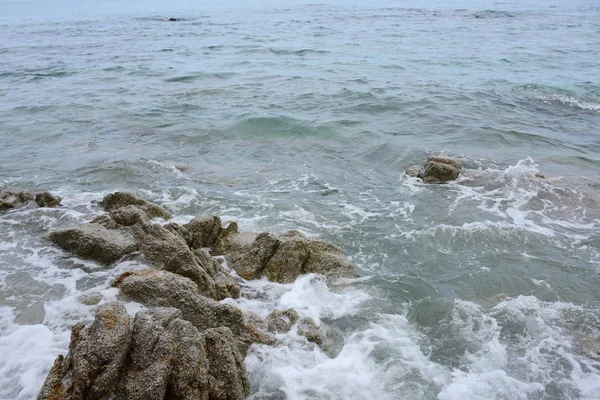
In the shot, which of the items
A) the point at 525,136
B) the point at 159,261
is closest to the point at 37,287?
the point at 159,261

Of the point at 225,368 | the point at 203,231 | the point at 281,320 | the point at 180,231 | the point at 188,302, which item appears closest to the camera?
the point at 225,368

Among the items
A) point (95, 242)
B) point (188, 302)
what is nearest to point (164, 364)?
point (188, 302)

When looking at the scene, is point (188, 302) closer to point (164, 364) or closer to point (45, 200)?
point (164, 364)

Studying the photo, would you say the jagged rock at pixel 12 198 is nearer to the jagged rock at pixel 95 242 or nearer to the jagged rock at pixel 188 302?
the jagged rock at pixel 95 242

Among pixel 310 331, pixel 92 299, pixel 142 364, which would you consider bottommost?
pixel 310 331

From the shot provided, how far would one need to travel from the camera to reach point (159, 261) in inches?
341

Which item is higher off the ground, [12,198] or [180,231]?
[180,231]

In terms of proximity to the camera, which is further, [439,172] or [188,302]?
[439,172]

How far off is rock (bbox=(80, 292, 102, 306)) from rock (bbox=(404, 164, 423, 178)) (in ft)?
30.1

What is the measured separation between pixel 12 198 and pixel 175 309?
24.3ft

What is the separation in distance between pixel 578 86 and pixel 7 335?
84.2 ft

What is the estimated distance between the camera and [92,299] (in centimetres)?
787

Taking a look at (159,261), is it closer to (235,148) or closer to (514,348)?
(514,348)

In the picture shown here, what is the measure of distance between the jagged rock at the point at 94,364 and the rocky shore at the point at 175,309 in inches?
0.4
